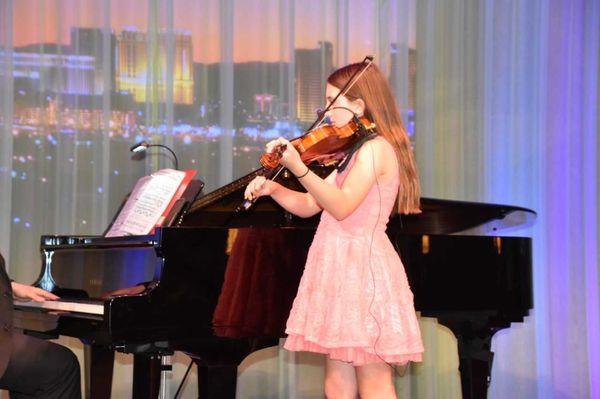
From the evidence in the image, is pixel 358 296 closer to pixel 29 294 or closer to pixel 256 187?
pixel 256 187

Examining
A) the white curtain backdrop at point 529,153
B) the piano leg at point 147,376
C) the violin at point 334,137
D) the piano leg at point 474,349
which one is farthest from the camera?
the white curtain backdrop at point 529,153

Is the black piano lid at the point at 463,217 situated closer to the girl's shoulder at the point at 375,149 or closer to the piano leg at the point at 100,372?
the girl's shoulder at the point at 375,149

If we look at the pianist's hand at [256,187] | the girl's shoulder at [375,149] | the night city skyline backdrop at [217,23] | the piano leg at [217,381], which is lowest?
the piano leg at [217,381]

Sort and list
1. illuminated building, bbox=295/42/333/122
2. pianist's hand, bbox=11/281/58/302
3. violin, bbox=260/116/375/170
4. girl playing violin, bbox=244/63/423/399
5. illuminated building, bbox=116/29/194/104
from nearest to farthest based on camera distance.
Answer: girl playing violin, bbox=244/63/423/399 < violin, bbox=260/116/375/170 < pianist's hand, bbox=11/281/58/302 < illuminated building, bbox=116/29/194/104 < illuminated building, bbox=295/42/333/122

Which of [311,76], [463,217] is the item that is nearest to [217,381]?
[463,217]

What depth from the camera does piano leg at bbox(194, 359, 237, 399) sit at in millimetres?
2852

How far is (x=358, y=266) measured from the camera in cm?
272

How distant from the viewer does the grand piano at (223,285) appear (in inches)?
114

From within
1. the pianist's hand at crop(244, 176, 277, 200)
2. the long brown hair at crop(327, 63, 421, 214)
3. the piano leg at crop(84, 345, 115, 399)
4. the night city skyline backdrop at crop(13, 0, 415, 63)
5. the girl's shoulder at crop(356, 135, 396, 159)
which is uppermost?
the night city skyline backdrop at crop(13, 0, 415, 63)

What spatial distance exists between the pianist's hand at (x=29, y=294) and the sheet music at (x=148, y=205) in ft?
1.23

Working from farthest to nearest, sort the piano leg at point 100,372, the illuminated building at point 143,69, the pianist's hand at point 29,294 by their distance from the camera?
the illuminated building at point 143,69 < the piano leg at point 100,372 < the pianist's hand at point 29,294

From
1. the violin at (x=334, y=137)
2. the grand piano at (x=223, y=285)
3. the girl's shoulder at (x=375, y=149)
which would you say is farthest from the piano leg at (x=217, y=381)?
the girl's shoulder at (x=375, y=149)

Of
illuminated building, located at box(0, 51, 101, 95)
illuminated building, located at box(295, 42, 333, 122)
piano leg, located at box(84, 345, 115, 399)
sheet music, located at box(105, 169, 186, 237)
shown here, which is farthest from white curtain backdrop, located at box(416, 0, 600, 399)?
piano leg, located at box(84, 345, 115, 399)

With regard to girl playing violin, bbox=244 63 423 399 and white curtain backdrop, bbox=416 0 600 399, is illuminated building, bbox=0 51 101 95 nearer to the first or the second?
white curtain backdrop, bbox=416 0 600 399
